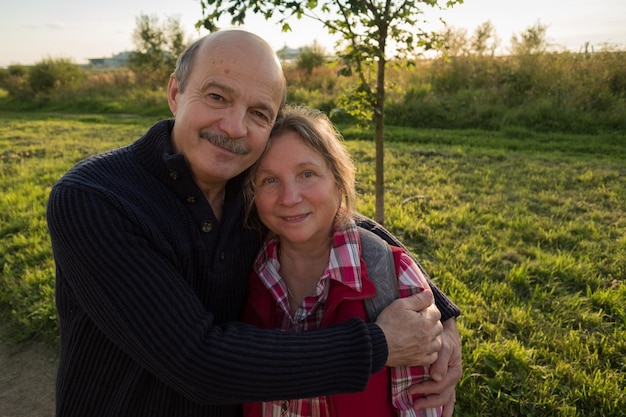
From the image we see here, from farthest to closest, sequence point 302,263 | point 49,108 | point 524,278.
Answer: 1. point 49,108
2. point 524,278
3. point 302,263

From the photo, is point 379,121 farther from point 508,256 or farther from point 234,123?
point 234,123

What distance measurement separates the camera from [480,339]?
3.07 m

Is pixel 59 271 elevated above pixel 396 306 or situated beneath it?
elevated above

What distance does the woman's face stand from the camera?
1.84m

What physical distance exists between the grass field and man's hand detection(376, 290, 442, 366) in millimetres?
1073

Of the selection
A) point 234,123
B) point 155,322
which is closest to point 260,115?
point 234,123

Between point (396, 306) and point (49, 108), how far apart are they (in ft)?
78.9

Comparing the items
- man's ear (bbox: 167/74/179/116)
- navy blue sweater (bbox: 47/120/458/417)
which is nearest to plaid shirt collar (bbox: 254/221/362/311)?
navy blue sweater (bbox: 47/120/458/417)

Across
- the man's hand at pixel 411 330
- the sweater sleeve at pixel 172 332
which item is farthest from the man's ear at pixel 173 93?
the man's hand at pixel 411 330

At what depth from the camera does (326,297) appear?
1.78 metres

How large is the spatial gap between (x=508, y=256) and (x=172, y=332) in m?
3.79

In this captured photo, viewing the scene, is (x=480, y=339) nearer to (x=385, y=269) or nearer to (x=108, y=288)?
(x=385, y=269)

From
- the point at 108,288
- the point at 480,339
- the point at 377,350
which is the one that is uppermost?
the point at 108,288

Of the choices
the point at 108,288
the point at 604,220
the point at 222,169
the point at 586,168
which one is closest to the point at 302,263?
the point at 222,169
